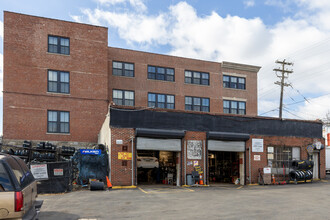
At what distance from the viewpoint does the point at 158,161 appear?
2606 cm

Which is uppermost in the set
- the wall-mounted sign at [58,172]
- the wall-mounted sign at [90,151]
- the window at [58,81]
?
the window at [58,81]

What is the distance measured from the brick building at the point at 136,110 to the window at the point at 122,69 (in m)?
0.12

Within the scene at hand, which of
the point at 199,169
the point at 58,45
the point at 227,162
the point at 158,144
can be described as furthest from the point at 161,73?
the point at 199,169

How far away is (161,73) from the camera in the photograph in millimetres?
36562

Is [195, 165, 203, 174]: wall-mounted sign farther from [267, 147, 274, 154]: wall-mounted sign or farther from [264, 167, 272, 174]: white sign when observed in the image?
[267, 147, 274, 154]: wall-mounted sign

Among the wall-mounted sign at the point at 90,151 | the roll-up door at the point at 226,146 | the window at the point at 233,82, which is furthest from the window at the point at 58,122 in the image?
the window at the point at 233,82

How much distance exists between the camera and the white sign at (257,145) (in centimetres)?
2364

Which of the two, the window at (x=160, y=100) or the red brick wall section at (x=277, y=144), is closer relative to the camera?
the red brick wall section at (x=277, y=144)

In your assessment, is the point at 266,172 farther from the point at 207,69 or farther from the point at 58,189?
the point at 207,69

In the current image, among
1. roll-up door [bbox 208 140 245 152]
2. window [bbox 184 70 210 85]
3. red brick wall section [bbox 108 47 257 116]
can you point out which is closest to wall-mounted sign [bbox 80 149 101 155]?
roll-up door [bbox 208 140 245 152]

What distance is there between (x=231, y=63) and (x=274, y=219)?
31.6 metres

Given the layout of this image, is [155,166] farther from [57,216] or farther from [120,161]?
[57,216]

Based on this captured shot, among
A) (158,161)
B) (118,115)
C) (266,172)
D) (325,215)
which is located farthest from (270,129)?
(325,215)

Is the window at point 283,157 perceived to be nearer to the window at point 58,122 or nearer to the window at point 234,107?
the window at point 234,107
